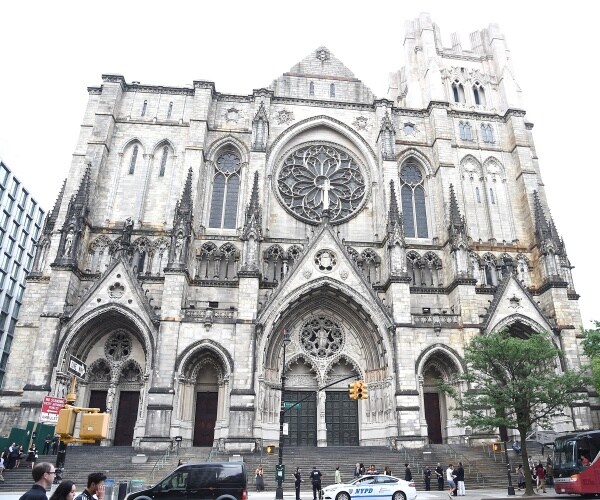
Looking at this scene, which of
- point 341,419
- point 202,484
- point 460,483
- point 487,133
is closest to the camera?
point 202,484

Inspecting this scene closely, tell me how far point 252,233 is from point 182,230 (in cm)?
396

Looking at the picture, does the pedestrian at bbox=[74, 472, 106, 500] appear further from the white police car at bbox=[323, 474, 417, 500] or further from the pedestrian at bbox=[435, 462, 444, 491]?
the pedestrian at bbox=[435, 462, 444, 491]

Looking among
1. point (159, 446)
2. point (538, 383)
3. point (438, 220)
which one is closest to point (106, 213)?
point (159, 446)

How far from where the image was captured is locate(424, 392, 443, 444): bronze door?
26.3m

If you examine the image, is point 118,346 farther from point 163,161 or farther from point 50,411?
point 50,411

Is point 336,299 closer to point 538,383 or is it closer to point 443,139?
point 538,383

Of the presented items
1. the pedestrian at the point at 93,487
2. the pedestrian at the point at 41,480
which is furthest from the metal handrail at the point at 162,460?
the pedestrian at the point at 41,480

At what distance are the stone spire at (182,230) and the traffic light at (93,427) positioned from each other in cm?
1703

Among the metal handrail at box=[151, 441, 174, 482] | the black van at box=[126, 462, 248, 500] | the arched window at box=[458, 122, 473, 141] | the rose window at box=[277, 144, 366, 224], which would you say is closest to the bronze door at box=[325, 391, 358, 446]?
the metal handrail at box=[151, 441, 174, 482]

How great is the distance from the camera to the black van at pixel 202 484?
11.5m

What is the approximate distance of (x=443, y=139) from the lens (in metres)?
33.4

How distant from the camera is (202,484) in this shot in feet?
38.4

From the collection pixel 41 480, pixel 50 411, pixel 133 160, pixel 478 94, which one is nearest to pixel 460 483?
pixel 50 411

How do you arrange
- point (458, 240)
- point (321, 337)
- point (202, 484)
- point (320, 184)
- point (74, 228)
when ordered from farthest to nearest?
1. point (320, 184)
2. point (458, 240)
3. point (321, 337)
4. point (74, 228)
5. point (202, 484)
